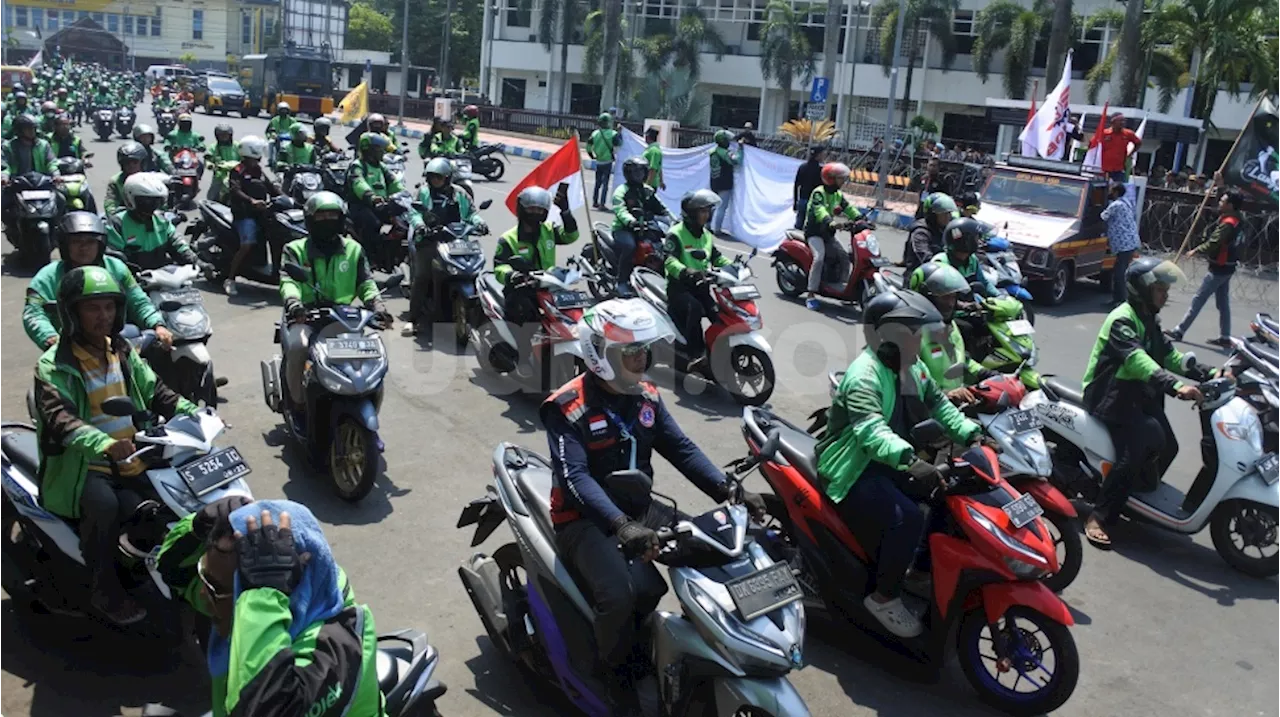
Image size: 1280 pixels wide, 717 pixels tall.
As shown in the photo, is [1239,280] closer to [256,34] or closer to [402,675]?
[402,675]

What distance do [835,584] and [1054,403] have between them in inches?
117

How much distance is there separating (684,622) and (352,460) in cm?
341

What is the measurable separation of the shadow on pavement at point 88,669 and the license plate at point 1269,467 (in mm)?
5963

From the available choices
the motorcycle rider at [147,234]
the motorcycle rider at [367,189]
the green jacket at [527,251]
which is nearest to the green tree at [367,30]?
the motorcycle rider at [367,189]

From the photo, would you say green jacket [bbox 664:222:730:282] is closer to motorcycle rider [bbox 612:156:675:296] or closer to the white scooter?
motorcycle rider [bbox 612:156:675:296]

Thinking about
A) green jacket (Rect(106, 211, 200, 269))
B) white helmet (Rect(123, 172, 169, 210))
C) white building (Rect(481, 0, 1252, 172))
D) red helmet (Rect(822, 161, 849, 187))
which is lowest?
green jacket (Rect(106, 211, 200, 269))

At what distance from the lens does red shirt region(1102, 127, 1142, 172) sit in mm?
18562

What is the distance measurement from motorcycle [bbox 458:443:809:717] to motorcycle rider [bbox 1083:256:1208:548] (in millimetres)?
3349

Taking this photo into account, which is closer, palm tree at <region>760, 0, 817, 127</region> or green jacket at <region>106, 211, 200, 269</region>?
green jacket at <region>106, 211, 200, 269</region>

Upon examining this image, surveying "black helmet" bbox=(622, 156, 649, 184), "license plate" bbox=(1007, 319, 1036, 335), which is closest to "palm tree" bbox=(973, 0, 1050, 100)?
"black helmet" bbox=(622, 156, 649, 184)

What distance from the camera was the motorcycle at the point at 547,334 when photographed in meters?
9.02

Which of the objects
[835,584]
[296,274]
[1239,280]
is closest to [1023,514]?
[835,584]

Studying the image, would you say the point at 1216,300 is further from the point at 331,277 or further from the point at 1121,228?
the point at 331,277

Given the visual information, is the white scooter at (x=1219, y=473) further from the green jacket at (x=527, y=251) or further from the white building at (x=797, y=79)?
the white building at (x=797, y=79)
